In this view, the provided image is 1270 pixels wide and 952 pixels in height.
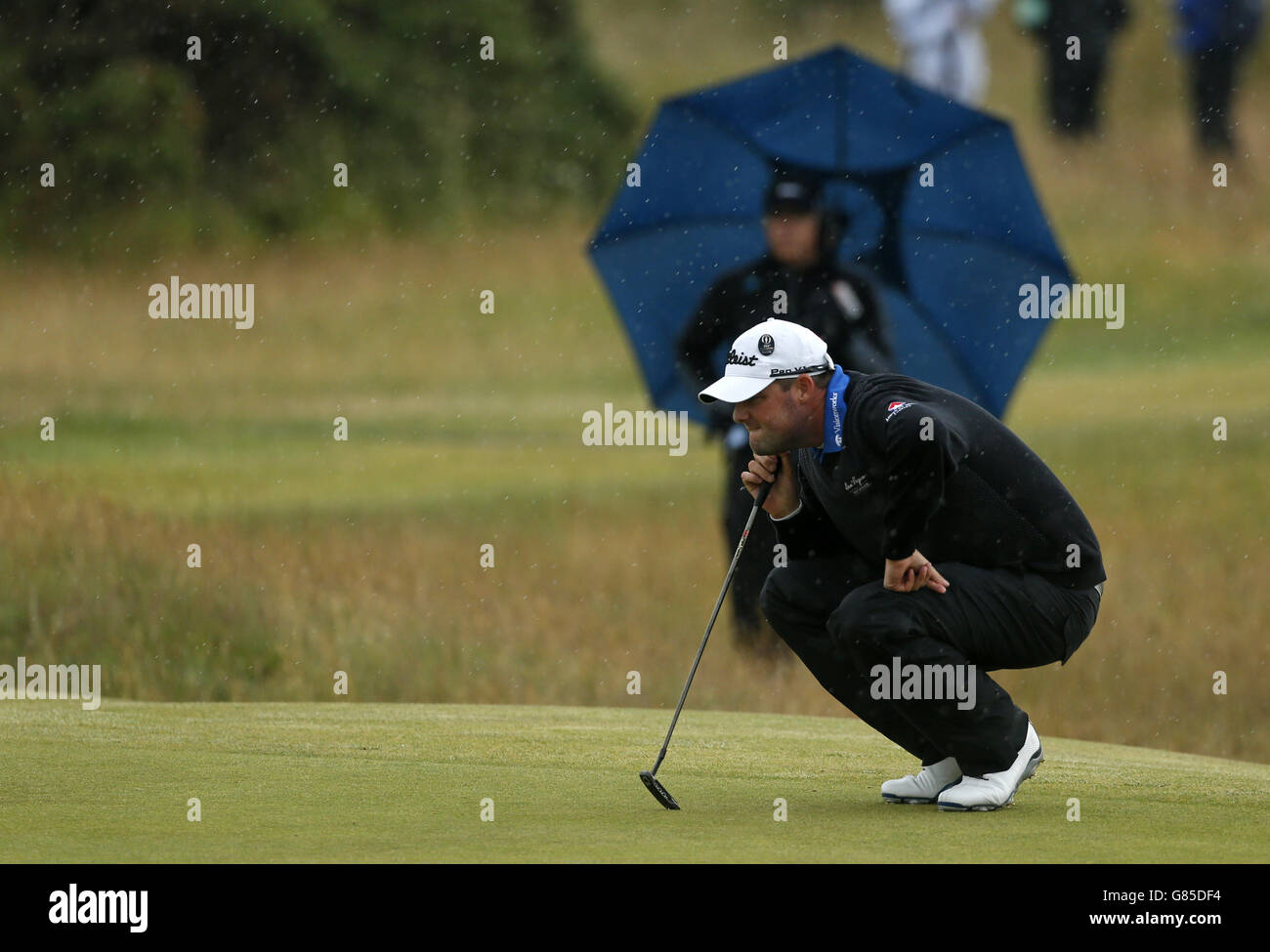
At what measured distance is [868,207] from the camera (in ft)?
38.7

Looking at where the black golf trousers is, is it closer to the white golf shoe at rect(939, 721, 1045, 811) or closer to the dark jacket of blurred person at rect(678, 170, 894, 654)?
the white golf shoe at rect(939, 721, 1045, 811)

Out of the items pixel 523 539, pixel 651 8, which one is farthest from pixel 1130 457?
pixel 651 8

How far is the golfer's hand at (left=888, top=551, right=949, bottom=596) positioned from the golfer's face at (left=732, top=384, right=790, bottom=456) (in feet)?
1.40

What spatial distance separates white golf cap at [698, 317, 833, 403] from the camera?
19.3ft

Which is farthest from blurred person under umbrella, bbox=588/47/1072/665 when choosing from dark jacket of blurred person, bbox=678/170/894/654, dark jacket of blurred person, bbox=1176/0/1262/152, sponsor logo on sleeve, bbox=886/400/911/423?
dark jacket of blurred person, bbox=1176/0/1262/152

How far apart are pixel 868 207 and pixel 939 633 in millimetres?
6062

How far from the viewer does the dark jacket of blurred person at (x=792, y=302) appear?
983 centimetres

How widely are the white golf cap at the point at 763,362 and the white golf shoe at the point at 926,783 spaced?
1226 millimetres

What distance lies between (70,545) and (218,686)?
86.3 inches

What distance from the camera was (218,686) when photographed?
464 inches
